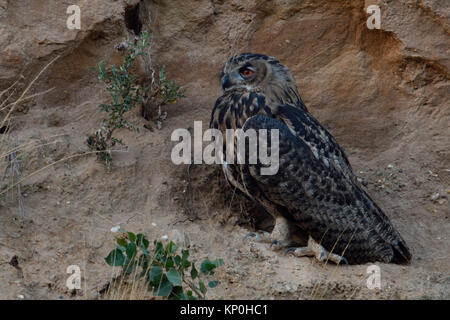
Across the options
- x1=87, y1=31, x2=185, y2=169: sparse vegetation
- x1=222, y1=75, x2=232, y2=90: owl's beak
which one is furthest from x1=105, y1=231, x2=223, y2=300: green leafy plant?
x1=222, y1=75, x2=232, y2=90: owl's beak

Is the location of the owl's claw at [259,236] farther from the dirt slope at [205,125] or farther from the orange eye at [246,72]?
the orange eye at [246,72]

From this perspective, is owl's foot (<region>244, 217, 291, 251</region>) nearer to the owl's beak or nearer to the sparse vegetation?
the owl's beak

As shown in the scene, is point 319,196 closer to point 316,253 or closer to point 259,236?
point 316,253

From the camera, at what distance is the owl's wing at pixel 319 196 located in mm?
4695

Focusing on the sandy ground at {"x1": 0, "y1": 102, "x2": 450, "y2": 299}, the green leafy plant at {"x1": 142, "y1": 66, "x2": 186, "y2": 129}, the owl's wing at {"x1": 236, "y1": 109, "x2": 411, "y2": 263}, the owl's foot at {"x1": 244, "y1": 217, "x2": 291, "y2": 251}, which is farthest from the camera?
the green leafy plant at {"x1": 142, "y1": 66, "x2": 186, "y2": 129}

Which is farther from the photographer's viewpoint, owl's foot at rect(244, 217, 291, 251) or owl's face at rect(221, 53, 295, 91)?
owl's face at rect(221, 53, 295, 91)

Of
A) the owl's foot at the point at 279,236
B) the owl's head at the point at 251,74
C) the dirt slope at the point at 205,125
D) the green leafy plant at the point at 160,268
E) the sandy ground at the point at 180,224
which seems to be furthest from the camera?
the owl's head at the point at 251,74

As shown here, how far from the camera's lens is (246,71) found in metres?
5.24

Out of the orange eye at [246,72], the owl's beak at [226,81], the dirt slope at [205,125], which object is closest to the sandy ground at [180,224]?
the dirt slope at [205,125]

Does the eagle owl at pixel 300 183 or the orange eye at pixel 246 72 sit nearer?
the eagle owl at pixel 300 183

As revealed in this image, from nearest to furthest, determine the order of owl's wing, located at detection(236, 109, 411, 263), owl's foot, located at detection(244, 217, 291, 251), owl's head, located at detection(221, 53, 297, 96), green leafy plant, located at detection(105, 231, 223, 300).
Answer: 1. green leafy plant, located at detection(105, 231, 223, 300)
2. owl's wing, located at detection(236, 109, 411, 263)
3. owl's foot, located at detection(244, 217, 291, 251)
4. owl's head, located at detection(221, 53, 297, 96)

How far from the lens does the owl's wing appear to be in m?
4.70

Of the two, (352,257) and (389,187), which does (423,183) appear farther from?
(352,257)

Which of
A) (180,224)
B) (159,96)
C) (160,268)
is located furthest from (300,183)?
(159,96)
